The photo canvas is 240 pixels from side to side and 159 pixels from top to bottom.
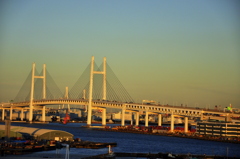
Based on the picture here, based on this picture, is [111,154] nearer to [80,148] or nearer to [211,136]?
[80,148]

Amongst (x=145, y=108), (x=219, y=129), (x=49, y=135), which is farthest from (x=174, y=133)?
(x=49, y=135)

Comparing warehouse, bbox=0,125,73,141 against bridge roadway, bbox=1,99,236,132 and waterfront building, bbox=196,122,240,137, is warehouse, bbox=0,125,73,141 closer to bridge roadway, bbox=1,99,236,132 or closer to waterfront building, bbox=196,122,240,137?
waterfront building, bbox=196,122,240,137

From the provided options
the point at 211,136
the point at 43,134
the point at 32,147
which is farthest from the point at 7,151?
the point at 211,136

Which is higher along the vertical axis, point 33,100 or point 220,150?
point 33,100

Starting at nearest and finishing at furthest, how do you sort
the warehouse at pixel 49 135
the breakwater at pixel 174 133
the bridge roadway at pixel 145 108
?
the warehouse at pixel 49 135, the breakwater at pixel 174 133, the bridge roadway at pixel 145 108

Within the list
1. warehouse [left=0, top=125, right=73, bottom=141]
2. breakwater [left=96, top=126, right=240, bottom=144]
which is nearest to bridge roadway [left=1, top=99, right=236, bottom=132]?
breakwater [left=96, top=126, right=240, bottom=144]

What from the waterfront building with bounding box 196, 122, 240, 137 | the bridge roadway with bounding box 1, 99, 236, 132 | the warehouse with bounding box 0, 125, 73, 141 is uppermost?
→ the bridge roadway with bounding box 1, 99, 236, 132

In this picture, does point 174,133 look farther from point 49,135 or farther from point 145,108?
point 49,135

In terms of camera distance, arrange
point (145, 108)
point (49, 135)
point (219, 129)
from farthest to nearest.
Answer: point (145, 108), point (219, 129), point (49, 135)

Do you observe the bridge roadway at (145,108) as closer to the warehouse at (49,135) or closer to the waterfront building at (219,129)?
the waterfront building at (219,129)

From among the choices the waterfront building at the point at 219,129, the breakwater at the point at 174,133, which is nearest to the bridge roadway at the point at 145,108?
the breakwater at the point at 174,133

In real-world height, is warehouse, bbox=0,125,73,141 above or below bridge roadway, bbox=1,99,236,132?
below
